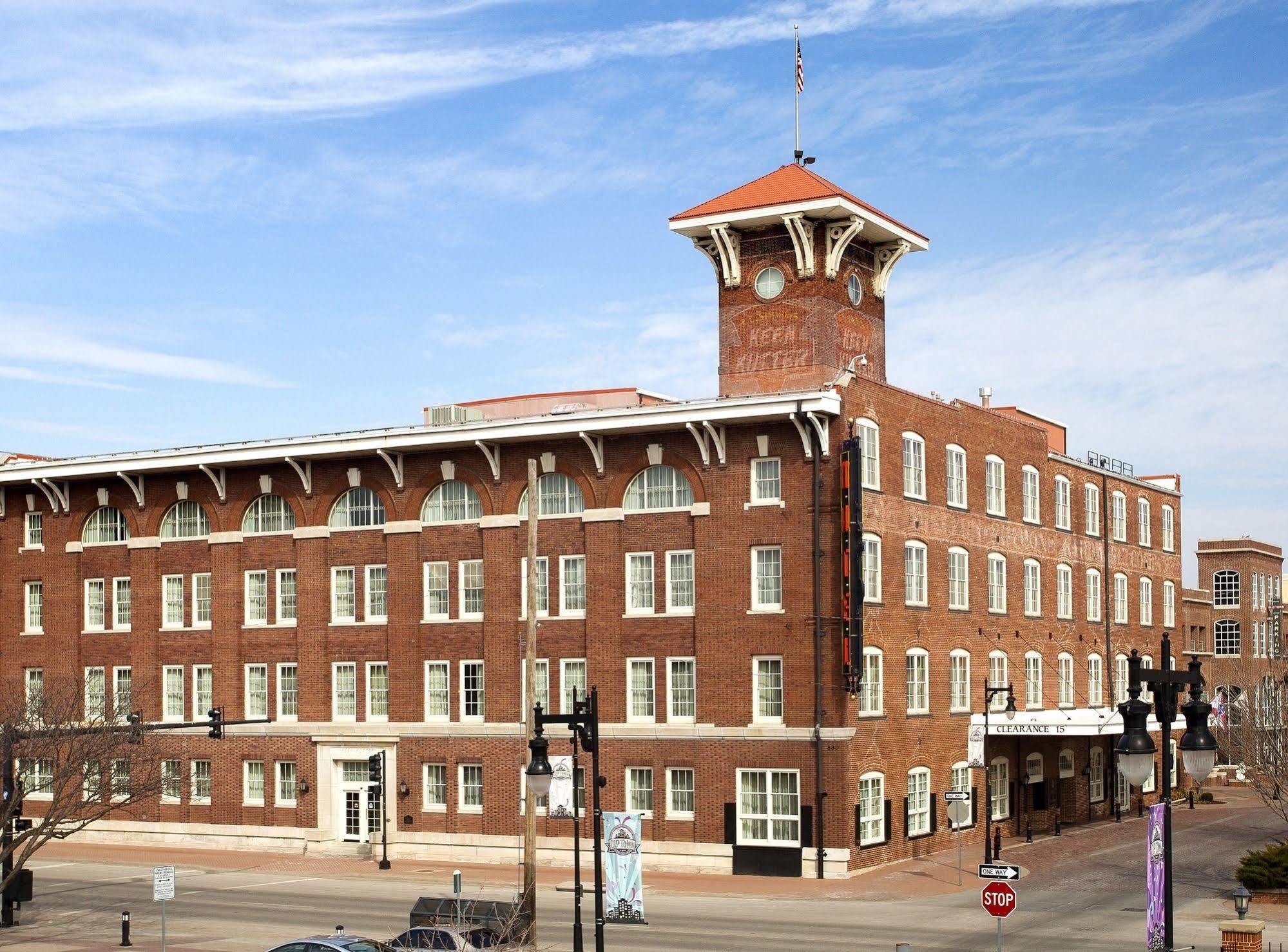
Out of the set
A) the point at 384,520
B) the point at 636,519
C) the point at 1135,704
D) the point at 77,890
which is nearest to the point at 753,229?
the point at 636,519

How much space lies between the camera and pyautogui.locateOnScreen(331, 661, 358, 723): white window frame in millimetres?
59062

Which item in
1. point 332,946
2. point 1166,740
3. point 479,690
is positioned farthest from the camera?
point 479,690

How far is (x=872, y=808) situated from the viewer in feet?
171

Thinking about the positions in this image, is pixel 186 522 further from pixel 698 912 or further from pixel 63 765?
pixel 698 912

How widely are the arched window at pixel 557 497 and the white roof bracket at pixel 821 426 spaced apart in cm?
874

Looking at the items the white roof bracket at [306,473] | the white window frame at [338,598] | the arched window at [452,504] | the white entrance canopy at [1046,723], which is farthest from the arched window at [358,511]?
the white entrance canopy at [1046,723]

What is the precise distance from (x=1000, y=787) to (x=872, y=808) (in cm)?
1247

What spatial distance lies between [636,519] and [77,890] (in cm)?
2062

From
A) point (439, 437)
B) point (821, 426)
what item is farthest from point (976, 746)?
point (439, 437)

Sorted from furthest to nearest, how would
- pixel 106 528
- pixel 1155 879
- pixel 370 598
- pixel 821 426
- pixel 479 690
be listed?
pixel 106 528 < pixel 370 598 < pixel 479 690 < pixel 821 426 < pixel 1155 879

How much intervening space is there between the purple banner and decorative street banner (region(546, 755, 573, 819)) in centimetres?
2815

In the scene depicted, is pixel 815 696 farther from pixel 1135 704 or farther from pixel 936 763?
pixel 1135 704

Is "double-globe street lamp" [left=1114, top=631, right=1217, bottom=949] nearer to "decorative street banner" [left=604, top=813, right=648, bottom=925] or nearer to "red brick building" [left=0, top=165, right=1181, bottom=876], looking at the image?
"decorative street banner" [left=604, top=813, right=648, bottom=925]

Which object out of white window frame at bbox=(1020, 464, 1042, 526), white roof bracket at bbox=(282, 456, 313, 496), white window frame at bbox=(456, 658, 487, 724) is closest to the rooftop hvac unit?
white roof bracket at bbox=(282, 456, 313, 496)
